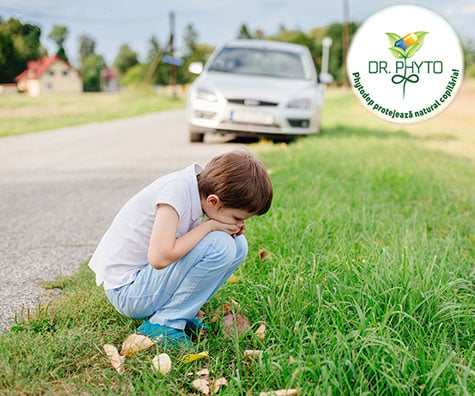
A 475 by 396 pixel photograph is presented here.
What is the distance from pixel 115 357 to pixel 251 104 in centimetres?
610

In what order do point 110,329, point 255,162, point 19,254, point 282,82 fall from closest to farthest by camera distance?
point 255,162 < point 110,329 < point 19,254 < point 282,82

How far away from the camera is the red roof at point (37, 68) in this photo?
28.8 ft

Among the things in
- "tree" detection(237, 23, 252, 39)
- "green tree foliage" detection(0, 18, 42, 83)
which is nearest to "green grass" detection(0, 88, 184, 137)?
"green tree foliage" detection(0, 18, 42, 83)

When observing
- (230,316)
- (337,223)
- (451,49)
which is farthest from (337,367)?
(451,49)

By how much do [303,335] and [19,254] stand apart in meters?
1.96

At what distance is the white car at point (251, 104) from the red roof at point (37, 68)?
2.85 m

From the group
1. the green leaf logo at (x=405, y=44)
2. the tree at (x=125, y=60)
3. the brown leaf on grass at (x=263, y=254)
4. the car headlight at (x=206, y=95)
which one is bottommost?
the brown leaf on grass at (x=263, y=254)


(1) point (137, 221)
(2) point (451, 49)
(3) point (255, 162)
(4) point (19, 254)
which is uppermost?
(2) point (451, 49)

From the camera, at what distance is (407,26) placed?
246 inches

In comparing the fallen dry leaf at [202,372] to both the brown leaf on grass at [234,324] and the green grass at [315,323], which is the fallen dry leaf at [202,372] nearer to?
the green grass at [315,323]

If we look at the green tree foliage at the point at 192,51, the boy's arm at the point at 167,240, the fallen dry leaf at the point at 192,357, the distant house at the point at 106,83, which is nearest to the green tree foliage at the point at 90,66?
the distant house at the point at 106,83

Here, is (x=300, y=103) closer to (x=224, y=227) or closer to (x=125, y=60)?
(x=224, y=227)

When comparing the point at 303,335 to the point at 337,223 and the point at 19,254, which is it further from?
the point at 19,254

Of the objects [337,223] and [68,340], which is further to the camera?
[337,223]
